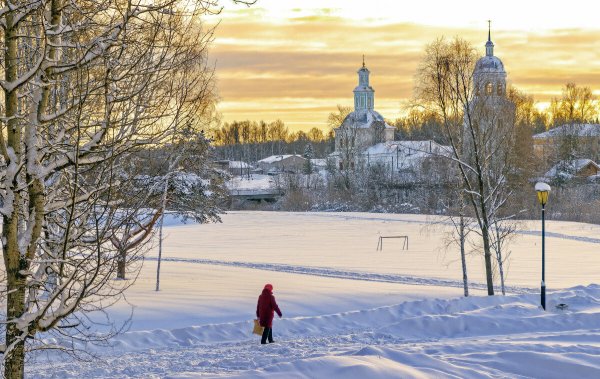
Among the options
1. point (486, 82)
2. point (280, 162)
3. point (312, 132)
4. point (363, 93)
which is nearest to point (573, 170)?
point (363, 93)

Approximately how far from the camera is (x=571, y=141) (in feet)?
278

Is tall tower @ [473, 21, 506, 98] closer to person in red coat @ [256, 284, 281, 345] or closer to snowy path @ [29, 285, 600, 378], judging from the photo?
snowy path @ [29, 285, 600, 378]

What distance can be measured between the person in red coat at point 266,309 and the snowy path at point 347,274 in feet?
40.4


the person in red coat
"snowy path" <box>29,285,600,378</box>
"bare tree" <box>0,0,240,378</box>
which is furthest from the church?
"bare tree" <box>0,0,240,378</box>

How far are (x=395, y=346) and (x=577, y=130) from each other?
80984 mm

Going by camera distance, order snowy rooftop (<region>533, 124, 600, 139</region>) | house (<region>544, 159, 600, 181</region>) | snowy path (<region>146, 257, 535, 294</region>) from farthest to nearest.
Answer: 1. snowy rooftop (<region>533, 124, 600, 139</region>)
2. house (<region>544, 159, 600, 181</region>)
3. snowy path (<region>146, 257, 535, 294</region>)

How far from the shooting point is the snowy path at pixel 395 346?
40.8 feet

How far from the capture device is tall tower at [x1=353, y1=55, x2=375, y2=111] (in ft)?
401

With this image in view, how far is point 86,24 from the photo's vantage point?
24.6 feet

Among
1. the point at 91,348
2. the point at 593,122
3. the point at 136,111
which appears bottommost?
the point at 91,348

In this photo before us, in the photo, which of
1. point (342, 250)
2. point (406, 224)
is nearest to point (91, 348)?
point (342, 250)

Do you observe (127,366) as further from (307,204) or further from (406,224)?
(307,204)

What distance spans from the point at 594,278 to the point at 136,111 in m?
24.5

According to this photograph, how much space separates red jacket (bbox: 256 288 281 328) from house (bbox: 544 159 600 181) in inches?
2511
